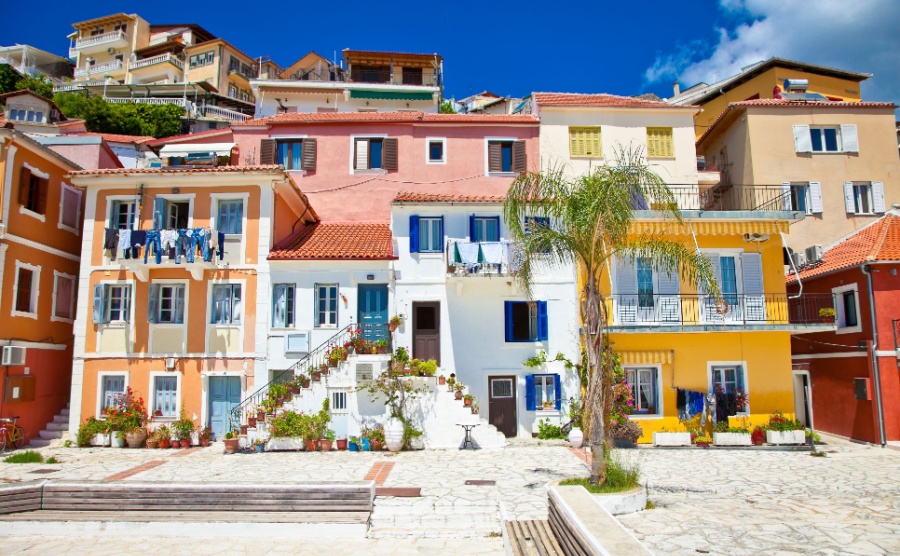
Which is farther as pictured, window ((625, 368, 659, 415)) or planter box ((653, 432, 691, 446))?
window ((625, 368, 659, 415))

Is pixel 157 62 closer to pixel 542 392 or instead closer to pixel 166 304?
pixel 166 304

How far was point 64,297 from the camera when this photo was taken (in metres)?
24.8

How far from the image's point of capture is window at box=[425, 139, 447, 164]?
31062mm

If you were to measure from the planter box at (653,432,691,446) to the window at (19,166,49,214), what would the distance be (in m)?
23.8

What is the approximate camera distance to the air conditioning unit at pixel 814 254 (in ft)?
84.4

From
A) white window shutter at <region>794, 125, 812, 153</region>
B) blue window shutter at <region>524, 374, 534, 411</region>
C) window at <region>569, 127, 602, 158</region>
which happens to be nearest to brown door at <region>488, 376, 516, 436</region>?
blue window shutter at <region>524, 374, 534, 411</region>

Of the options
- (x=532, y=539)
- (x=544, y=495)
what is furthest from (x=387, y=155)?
(x=532, y=539)

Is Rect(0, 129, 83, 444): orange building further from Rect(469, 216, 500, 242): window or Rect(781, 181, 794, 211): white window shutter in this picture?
Rect(781, 181, 794, 211): white window shutter

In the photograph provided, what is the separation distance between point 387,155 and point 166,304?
12.4 m

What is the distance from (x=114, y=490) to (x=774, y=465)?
17326 millimetres

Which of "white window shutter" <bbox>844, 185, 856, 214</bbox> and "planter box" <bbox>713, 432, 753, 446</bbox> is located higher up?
"white window shutter" <bbox>844, 185, 856, 214</bbox>

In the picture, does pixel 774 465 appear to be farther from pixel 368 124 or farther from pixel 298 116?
pixel 298 116

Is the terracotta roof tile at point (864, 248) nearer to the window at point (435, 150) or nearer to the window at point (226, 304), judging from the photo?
the window at point (435, 150)

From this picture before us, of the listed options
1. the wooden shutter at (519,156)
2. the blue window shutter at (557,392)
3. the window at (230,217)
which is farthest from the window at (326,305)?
the wooden shutter at (519,156)
